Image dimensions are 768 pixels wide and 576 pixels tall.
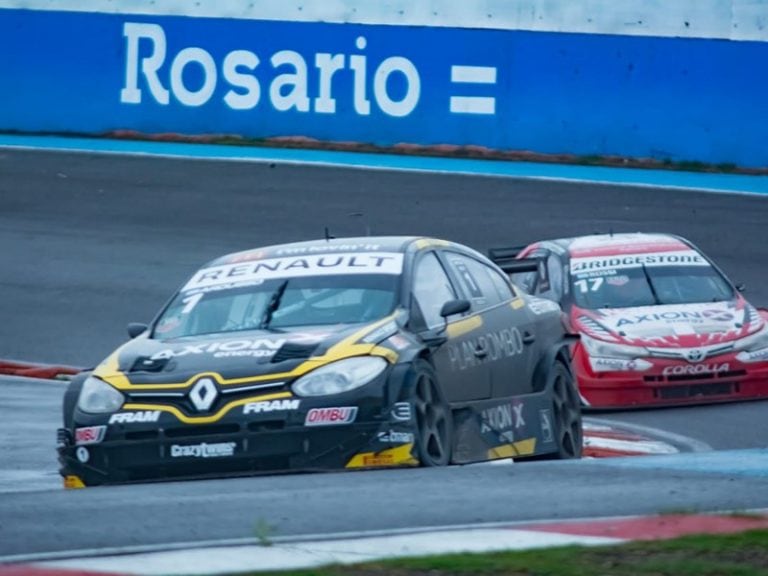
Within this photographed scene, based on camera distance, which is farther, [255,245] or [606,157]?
[606,157]

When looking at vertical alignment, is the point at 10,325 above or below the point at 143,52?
below

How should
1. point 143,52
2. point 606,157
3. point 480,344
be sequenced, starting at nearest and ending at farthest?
point 480,344
point 606,157
point 143,52

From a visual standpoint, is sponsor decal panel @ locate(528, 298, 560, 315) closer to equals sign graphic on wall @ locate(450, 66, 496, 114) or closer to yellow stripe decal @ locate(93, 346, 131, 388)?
yellow stripe decal @ locate(93, 346, 131, 388)

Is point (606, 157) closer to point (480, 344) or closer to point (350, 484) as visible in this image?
point (480, 344)

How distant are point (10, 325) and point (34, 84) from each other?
10702mm

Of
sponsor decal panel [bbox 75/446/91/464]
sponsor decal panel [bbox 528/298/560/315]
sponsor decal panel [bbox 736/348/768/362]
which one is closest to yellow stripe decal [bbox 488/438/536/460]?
sponsor decal panel [bbox 528/298/560/315]

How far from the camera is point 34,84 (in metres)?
27.6

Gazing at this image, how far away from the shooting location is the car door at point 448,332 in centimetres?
1008

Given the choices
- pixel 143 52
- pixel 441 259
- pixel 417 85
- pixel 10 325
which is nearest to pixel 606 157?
pixel 417 85

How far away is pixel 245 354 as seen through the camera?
944cm

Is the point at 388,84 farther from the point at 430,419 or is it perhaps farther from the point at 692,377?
the point at 430,419

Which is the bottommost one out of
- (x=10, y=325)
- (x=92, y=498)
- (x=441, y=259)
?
(x=10, y=325)

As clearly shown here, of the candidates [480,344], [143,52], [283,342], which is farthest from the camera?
[143,52]

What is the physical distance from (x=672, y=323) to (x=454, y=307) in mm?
5215
